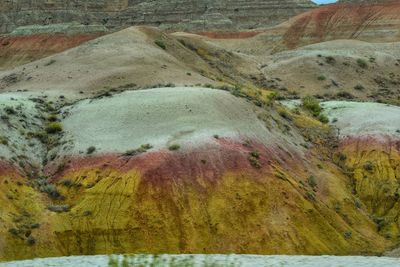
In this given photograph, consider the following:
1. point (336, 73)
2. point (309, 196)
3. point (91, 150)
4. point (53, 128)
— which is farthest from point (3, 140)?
point (336, 73)

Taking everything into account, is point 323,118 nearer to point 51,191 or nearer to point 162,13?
point 51,191

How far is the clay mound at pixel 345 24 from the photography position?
Answer: 134 meters

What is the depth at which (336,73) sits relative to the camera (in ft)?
306

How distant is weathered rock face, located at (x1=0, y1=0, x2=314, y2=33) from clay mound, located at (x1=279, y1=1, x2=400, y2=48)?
841 inches

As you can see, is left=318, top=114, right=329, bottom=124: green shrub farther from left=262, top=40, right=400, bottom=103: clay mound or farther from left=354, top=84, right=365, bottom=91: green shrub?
left=354, top=84, right=365, bottom=91: green shrub

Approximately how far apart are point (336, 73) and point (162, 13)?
296 ft

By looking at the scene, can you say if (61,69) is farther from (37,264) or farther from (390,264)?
(390,264)

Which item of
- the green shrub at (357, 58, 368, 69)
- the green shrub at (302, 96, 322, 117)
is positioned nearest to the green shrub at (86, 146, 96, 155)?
the green shrub at (302, 96, 322, 117)

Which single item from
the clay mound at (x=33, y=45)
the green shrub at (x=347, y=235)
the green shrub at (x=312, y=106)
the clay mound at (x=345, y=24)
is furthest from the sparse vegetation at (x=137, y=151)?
the clay mound at (x=33, y=45)

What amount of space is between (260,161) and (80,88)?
21.2m

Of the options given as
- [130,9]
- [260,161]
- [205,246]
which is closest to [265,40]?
[130,9]

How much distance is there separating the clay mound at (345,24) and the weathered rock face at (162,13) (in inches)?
841

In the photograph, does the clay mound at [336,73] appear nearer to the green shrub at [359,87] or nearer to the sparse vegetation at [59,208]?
the green shrub at [359,87]

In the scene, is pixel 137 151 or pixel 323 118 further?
pixel 323 118
